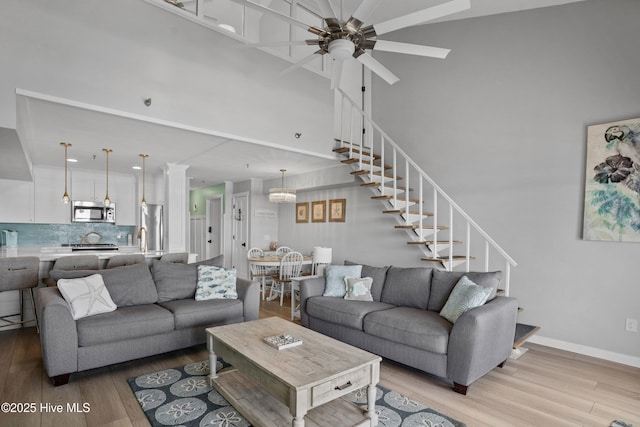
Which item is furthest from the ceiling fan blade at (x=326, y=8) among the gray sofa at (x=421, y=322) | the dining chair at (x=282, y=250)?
the dining chair at (x=282, y=250)

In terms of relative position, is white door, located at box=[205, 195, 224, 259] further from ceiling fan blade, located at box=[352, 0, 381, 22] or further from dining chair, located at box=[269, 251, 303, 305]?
ceiling fan blade, located at box=[352, 0, 381, 22]

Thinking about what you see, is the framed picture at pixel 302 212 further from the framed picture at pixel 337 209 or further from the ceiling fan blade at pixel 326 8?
the ceiling fan blade at pixel 326 8

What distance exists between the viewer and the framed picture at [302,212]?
6.94m

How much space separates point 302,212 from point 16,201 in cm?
496

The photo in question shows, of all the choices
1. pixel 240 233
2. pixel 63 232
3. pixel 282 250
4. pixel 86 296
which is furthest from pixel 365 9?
pixel 63 232

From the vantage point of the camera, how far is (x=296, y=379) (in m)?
1.90

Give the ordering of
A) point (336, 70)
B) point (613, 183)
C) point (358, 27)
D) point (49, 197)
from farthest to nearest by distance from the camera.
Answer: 1. point (49, 197)
2. point (613, 183)
3. point (336, 70)
4. point (358, 27)

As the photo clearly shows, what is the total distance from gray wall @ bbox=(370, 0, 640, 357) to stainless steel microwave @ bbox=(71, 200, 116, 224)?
5.95m

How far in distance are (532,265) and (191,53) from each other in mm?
4559

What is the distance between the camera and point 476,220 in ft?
14.6

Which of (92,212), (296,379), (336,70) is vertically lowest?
(296,379)

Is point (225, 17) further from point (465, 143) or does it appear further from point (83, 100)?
point (465, 143)

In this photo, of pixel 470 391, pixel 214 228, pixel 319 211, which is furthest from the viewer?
pixel 214 228

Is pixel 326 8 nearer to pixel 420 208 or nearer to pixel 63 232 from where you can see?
pixel 420 208
